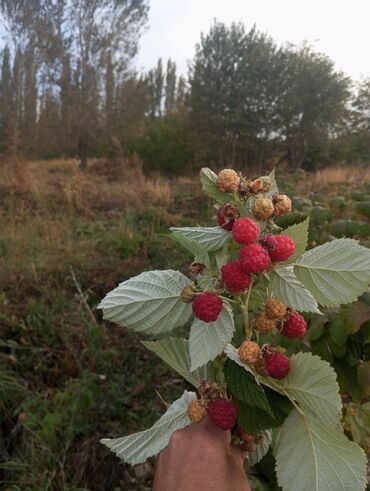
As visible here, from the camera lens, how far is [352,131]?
47.9 feet

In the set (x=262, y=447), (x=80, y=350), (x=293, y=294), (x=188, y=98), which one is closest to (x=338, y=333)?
(x=262, y=447)

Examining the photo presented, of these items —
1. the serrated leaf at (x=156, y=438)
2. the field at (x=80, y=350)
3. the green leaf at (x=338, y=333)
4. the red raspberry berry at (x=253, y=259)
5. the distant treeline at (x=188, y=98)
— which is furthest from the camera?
the distant treeline at (x=188, y=98)

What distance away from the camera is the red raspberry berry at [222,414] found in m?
0.47

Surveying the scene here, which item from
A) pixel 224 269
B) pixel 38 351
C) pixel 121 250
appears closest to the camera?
pixel 224 269

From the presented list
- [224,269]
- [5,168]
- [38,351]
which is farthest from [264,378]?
[5,168]

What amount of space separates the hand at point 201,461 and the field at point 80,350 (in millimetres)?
234

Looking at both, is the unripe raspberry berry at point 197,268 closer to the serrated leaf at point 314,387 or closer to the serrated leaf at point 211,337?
the serrated leaf at point 211,337

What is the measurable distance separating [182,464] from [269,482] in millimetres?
449

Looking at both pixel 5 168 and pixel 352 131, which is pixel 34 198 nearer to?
pixel 5 168

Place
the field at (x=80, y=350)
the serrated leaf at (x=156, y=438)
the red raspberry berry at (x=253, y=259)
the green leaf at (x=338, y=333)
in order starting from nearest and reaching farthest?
the red raspberry berry at (x=253, y=259) → the serrated leaf at (x=156, y=438) → the green leaf at (x=338, y=333) → the field at (x=80, y=350)

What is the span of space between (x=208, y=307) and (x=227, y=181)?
0.45 feet

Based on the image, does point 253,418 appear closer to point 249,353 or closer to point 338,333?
point 249,353

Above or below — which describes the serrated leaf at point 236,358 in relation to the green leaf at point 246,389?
above

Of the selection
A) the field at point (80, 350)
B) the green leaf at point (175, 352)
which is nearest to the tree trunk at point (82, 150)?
the field at point (80, 350)
